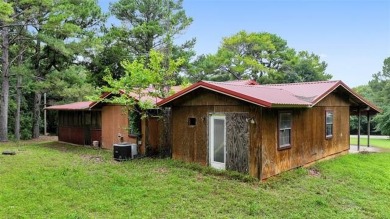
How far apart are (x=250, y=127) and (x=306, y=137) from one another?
9.90 ft

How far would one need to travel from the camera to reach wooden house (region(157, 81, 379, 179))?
323 inches

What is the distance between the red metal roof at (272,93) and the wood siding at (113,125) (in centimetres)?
321

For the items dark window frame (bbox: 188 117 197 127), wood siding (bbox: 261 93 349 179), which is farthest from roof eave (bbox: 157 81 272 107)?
dark window frame (bbox: 188 117 197 127)

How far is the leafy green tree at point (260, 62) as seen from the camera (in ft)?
106

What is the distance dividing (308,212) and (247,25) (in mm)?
32507

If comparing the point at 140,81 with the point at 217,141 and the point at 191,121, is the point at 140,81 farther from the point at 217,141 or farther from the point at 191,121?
the point at 217,141

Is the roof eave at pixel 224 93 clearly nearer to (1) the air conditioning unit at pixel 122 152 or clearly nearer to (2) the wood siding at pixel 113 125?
(1) the air conditioning unit at pixel 122 152

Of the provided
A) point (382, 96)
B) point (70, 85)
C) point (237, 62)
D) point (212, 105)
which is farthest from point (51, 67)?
point (382, 96)

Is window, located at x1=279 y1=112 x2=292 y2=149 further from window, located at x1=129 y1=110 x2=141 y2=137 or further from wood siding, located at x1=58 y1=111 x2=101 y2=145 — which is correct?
wood siding, located at x1=58 y1=111 x2=101 y2=145

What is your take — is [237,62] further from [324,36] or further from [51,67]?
[51,67]

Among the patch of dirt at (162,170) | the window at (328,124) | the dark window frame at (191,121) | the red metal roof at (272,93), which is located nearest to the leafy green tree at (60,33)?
the red metal roof at (272,93)

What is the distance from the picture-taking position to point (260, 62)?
114 ft

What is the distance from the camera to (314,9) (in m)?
16.5

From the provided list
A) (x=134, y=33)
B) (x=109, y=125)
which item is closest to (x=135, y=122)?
(x=109, y=125)
